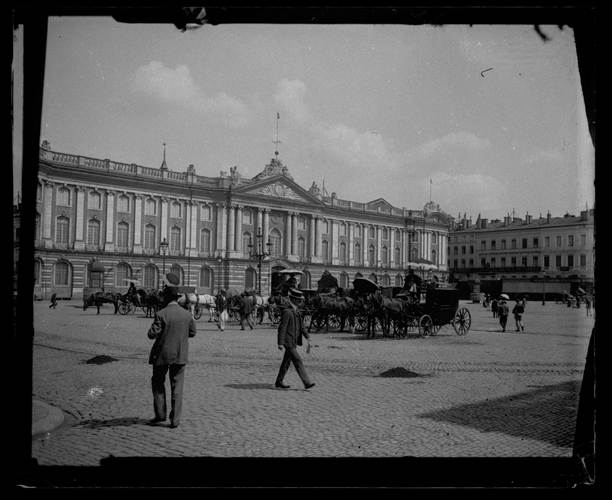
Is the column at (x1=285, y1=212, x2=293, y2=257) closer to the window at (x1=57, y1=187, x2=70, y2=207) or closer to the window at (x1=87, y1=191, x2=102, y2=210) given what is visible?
the window at (x1=87, y1=191, x2=102, y2=210)

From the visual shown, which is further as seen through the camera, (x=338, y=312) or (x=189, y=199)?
(x=338, y=312)

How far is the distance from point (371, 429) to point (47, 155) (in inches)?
172

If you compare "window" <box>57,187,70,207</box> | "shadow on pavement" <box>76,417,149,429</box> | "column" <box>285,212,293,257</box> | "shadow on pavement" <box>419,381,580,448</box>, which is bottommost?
"shadow on pavement" <box>419,381,580,448</box>

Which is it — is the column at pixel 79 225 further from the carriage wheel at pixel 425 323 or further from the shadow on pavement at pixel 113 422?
the carriage wheel at pixel 425 323

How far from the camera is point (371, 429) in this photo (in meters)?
5.64

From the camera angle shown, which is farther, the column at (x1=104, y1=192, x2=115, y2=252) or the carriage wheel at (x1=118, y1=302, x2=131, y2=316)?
the carriage wheel at (x1=118, y1=302, x2=131, y2=316)

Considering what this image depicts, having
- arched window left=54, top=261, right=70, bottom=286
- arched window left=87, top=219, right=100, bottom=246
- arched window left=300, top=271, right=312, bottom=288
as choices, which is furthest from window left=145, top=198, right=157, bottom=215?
arched window left=300, top=271, right=312, bottom=288

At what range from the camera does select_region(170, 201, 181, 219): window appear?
1442 cm

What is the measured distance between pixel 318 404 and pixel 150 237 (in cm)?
731

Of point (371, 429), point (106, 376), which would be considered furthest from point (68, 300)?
point (371, 429)

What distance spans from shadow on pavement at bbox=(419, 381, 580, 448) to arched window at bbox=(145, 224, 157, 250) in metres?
8.34

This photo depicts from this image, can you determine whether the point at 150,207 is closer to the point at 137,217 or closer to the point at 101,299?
the point at 137,217
